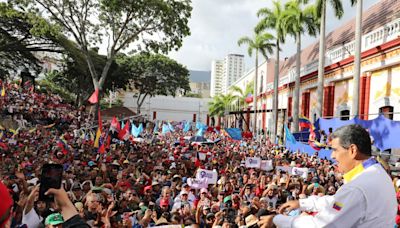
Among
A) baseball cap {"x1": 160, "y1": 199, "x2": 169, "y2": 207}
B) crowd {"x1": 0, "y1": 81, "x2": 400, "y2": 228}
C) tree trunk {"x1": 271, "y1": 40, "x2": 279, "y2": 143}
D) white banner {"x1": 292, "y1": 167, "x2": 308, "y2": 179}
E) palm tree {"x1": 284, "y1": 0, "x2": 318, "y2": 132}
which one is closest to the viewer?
crowd {"x1": 0, "y1": 81, "x2": 400, "y2": 228}

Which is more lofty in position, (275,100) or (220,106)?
(220,106)

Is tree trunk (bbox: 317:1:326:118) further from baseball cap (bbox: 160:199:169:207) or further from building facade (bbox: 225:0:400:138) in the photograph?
baseball cap (bbox: 160:199:169:207)

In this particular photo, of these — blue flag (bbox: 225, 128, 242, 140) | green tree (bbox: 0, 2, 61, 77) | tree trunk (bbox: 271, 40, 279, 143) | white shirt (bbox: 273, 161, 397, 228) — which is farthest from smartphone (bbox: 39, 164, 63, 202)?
tree trunk (bbox: 271, 40, 279, 143)

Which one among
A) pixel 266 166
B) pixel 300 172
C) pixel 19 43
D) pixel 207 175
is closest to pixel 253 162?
pixel 266 166

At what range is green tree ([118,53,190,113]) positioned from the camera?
5797cm

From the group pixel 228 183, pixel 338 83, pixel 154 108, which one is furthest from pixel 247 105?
pixel 228 183

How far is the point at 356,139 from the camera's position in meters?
2.51

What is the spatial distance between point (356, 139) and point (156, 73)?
191 feet

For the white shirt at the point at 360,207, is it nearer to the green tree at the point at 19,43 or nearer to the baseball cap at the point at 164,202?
the baseball cap at the point at 164,202

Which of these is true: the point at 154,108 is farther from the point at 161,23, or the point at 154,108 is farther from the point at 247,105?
the point at 161,23

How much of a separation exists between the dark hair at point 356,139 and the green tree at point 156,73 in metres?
54.7

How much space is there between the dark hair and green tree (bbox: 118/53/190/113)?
54.7m

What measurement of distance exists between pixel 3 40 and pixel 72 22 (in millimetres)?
9898

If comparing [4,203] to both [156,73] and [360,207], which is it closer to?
[360,207]
